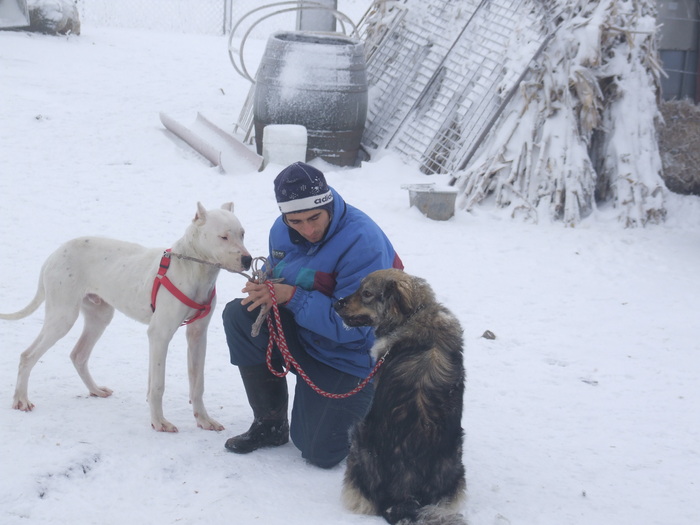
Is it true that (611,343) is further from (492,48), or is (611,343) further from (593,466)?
(492,48)

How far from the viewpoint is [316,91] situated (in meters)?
8.21

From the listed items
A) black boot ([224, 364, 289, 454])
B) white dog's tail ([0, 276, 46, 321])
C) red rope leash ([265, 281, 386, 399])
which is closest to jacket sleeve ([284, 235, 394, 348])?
red rope leash ([265, 281, 386, 399])

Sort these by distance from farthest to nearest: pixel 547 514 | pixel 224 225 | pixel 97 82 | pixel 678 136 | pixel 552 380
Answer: pixel 97 82, pixel 678 136, pixel 552 380, pixel 224 225, pixel 547 514

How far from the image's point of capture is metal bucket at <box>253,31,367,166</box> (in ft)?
27.0

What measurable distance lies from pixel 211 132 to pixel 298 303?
6.02 meters

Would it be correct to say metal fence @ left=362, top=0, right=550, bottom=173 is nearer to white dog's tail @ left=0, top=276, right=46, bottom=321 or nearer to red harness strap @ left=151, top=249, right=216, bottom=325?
red harness strap @ left=151, top=249, right=216, bottom=325

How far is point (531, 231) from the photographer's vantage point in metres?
7.19

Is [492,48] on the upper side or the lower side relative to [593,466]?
upper

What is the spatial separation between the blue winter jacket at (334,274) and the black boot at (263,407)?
9.3 inches

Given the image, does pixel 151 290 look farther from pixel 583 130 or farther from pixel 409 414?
pixel 583 130

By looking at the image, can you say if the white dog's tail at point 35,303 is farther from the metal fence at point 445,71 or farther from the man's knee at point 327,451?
the metal fence at point 445,71

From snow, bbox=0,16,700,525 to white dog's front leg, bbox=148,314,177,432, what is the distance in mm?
62

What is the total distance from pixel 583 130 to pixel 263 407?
5045mm

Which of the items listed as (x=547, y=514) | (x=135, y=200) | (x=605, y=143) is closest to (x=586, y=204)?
(x=605, y=143)
